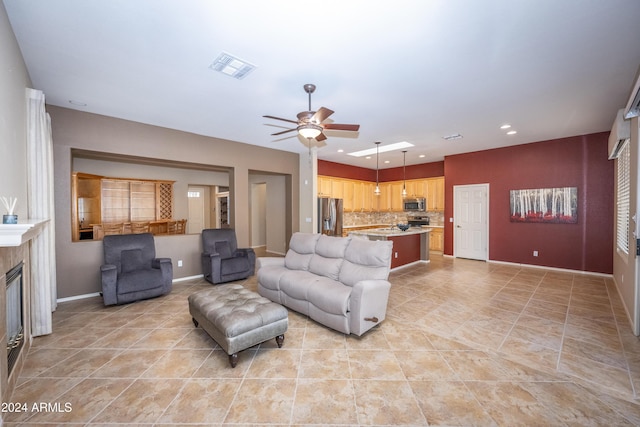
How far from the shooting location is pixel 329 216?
707 cm

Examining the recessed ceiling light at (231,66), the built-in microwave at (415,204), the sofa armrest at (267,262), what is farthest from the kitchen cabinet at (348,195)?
the recessed ceiling light at (231,66)

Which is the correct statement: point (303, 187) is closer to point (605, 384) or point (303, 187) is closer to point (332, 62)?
point (332, 62)

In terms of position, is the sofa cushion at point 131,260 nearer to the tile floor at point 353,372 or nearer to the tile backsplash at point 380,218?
the tile floor at point 353,372

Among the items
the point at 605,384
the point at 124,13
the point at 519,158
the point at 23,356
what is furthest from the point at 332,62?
the point at 519,158

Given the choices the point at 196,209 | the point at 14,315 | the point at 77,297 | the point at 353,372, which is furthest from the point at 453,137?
the point at 196,209

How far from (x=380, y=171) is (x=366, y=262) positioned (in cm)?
676

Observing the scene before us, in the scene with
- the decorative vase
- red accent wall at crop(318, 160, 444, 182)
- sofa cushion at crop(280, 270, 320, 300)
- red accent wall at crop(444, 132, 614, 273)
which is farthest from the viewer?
red accent wall at crop(318, 160, 444, 182)

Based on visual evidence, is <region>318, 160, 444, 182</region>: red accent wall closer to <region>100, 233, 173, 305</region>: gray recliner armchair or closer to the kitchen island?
the kitchen island

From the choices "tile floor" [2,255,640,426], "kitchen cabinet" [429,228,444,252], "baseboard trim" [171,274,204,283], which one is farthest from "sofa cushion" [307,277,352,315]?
"kitchen cabinet" [429,228,444,252]

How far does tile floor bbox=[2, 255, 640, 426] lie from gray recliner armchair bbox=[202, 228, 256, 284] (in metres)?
1.14

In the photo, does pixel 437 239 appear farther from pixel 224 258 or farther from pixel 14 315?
pixel 14 315

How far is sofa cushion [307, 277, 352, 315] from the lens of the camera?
2799mm

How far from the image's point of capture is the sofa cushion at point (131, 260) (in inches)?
162

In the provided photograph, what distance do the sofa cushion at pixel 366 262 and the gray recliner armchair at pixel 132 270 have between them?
279 centimetres
